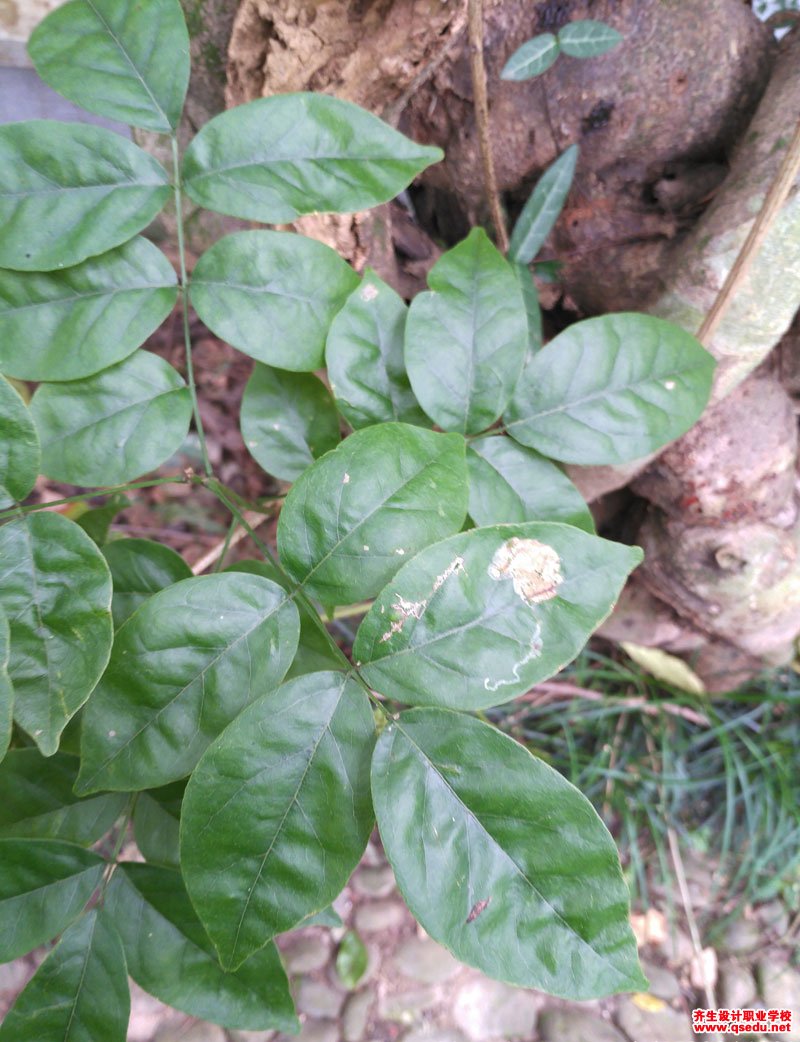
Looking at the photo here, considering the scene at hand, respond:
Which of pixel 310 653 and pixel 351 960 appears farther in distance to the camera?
pixel 351 960

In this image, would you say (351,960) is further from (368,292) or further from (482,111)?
(482,111)

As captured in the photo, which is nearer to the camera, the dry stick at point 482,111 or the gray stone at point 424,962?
the dry stick at point 482,111

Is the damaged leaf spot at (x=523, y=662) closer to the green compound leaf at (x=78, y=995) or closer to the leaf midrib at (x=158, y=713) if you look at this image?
the leaf midrib at (x=158, y=713)

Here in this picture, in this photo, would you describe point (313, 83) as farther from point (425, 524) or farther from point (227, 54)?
point (425, 524)

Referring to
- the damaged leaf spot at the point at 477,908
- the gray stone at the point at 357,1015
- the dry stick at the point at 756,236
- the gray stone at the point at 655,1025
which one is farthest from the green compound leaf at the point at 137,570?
the gray stone at the point at 655,1025

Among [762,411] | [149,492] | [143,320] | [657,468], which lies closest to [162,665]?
[143,320]

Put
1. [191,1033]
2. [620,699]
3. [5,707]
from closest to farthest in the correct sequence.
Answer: [5,707] < [191,1033] < [620,699]

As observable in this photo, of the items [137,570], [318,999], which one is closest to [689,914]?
[318,999]
